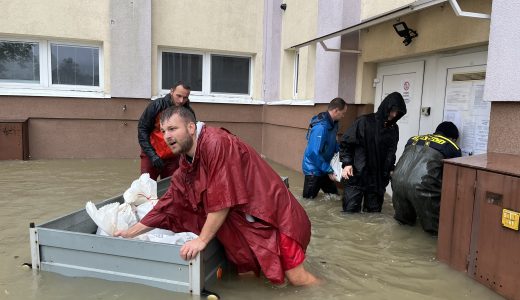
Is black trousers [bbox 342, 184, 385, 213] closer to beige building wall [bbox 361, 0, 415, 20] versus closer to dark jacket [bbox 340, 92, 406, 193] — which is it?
dark jacket [bbox 340, 92, 406, 193]

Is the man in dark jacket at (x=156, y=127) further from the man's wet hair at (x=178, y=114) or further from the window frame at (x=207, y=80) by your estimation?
the window frame at (x=207, y=80)

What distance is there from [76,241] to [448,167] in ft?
10.3

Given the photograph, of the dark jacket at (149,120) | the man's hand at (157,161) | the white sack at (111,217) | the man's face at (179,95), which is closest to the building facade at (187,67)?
the man's face at (179,95)

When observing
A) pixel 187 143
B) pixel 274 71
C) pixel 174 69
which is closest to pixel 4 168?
pixel 174 69

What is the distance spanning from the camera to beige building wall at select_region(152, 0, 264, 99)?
9867mm

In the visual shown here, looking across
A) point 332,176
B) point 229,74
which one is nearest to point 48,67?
point 229,74

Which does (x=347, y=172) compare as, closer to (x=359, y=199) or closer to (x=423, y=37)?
(x=359, y=199)

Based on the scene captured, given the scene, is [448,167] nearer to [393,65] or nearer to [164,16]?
[393,65]

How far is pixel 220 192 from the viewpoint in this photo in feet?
9.70

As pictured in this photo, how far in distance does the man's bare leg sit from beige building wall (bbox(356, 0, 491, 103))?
3165mm

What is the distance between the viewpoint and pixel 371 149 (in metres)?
5.33

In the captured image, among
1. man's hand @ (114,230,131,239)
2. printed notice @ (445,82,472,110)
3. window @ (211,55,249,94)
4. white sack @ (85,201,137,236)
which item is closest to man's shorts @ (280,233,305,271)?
man's hand @ (114,230,131,239)

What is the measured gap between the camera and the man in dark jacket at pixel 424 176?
13.9 feet

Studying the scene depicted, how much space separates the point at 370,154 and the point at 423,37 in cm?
167
